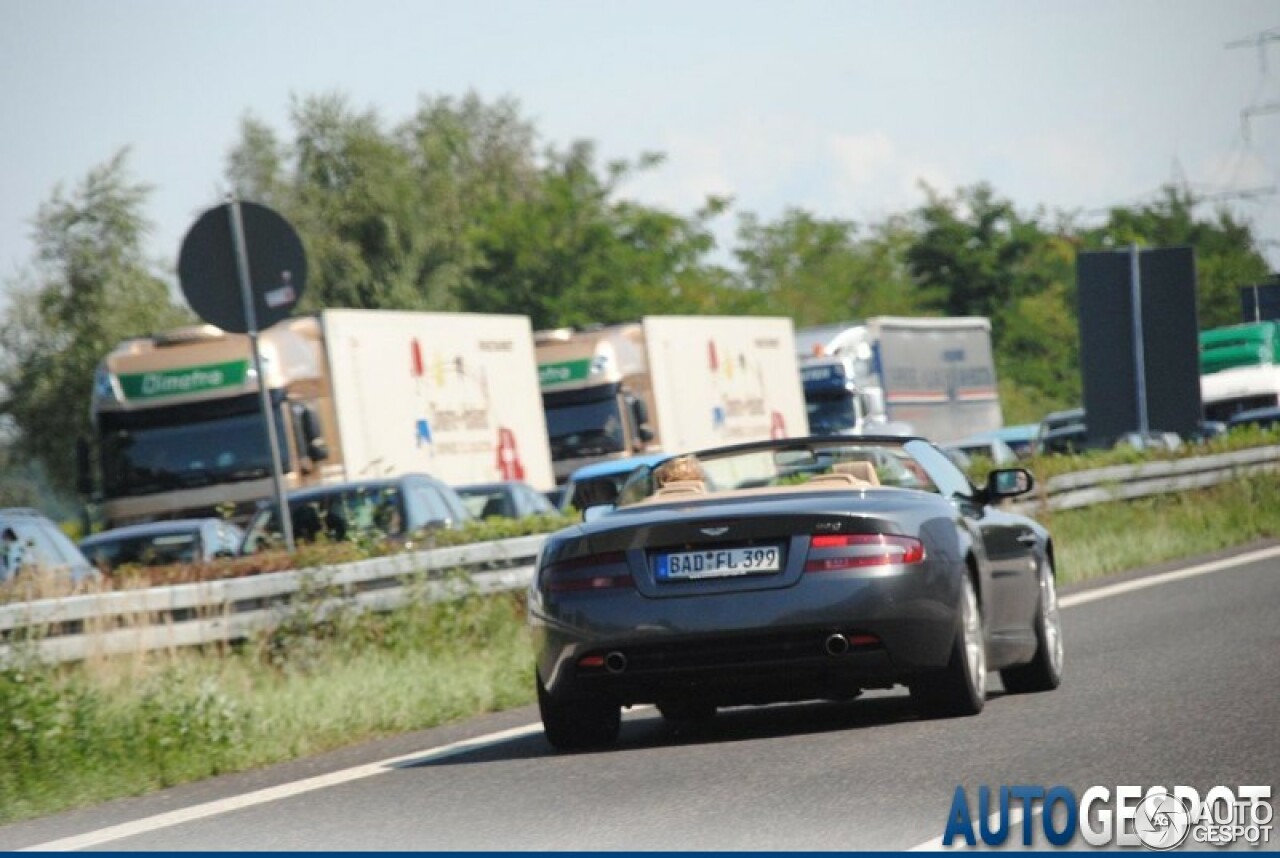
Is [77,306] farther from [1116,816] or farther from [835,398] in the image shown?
[1116,816]

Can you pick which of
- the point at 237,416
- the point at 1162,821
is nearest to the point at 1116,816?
the point at 1162,821

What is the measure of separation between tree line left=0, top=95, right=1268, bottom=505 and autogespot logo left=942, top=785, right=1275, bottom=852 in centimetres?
5184

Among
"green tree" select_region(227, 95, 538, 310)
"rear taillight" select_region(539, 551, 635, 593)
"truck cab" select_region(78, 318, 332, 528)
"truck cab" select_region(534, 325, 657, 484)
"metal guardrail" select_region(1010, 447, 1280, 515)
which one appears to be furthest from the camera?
"green tree" select_region(227, 95, 538, 310)

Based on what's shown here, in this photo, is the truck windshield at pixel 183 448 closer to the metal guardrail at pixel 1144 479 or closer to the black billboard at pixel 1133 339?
the metal guardrail at pixel 1144 479

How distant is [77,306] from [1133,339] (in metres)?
37.4

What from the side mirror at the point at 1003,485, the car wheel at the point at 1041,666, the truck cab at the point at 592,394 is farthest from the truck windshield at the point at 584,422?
the side mirror at the point at 1003,485

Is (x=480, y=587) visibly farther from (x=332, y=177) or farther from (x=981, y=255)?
(x=981, y=255)

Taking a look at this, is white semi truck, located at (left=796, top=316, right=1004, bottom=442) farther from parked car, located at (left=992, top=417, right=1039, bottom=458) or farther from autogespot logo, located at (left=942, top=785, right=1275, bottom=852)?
autogespot logo, located at (left=942, top=785, right=1275, bottom=852)

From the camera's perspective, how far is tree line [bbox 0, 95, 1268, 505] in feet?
217

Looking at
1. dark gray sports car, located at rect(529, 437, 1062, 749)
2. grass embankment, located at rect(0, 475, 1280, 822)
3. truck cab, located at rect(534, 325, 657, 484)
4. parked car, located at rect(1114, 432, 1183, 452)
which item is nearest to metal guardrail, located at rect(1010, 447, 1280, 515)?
parked car, located at rect(1114, 432, 1183, 452)

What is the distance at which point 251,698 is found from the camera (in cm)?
1354

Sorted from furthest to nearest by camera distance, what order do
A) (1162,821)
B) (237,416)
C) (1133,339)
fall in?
(1133,339)
(237,416)
(1162,821)

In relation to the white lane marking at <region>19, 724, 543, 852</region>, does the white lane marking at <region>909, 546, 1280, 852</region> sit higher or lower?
lower

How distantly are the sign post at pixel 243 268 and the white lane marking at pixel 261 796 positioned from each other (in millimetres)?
4119
